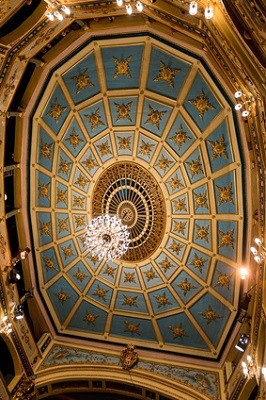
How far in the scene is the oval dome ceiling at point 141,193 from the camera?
9375 millimetres

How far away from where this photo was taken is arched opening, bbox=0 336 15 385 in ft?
33.2

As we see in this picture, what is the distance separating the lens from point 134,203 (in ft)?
37.3

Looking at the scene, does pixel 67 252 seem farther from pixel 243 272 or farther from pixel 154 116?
pixel 243 272

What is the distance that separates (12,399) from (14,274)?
3067 mm

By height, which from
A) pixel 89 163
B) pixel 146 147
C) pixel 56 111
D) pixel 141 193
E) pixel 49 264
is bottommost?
pixel 49 264

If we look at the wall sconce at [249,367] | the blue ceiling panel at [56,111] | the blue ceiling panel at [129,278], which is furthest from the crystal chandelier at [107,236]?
the wall sconce at [249,367]

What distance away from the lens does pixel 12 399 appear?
9.20 meters

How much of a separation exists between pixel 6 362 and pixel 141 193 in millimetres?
6162

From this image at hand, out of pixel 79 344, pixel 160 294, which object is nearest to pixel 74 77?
pixel 160 294

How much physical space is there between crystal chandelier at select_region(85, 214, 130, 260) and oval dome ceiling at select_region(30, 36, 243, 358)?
856 mm

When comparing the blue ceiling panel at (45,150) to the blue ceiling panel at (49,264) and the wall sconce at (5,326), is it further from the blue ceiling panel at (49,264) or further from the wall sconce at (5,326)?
the wall sconce at (5,326)

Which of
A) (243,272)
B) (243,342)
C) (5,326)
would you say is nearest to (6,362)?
(5,326)

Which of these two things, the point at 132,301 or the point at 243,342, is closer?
the point at 243,342

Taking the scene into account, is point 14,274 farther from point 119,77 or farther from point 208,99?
point 208,99
